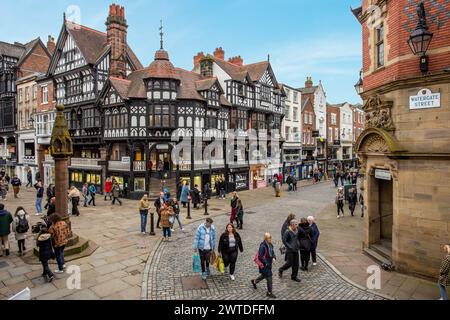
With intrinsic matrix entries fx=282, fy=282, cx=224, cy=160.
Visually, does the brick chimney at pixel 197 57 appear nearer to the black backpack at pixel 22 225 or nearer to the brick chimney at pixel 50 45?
the brick chimney at pixel 50 45

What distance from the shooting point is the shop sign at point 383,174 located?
922 centimetres

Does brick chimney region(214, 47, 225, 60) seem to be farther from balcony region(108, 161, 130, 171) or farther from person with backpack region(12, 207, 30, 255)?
person with backpack region(12, 207, 30, 255)

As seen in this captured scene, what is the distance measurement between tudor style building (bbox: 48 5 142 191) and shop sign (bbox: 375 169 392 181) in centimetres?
2229

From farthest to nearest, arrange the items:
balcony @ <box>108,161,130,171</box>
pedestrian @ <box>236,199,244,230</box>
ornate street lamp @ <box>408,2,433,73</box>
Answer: balcony @ <box>108,161,130,171</box> < pedestrian @ <box>236,199,244,230</box> < ornate street lamp @ <box>408,2,433,73</box>

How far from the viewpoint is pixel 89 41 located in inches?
1078

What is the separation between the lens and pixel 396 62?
28.7 ft

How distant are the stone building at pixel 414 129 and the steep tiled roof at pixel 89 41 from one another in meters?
24.2

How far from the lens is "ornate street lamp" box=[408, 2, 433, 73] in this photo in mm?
7694

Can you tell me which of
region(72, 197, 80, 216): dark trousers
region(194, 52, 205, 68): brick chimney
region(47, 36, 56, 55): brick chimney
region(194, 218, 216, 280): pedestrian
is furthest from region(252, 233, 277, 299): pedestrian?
region(47, 36, 56, 55): brick chimney

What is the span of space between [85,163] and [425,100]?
27311 millimetres

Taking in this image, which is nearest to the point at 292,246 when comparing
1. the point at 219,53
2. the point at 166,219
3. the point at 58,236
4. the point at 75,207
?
the point at 166,219

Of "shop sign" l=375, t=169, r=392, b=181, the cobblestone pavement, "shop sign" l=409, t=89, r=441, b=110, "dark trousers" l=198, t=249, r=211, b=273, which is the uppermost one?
"shop sign" l=409, t=89, r=441, b=110

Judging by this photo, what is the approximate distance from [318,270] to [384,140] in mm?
4627

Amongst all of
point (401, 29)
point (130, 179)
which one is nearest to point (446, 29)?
point (401, 29)
